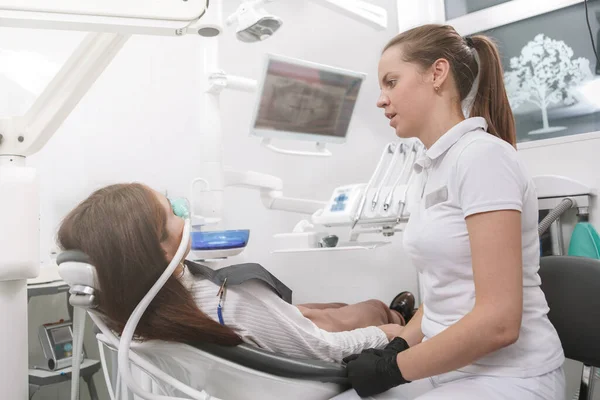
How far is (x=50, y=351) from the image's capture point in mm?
2023

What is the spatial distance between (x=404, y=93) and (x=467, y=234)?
1.14ft

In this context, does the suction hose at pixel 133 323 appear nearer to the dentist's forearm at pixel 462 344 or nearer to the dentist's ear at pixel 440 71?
the dentist's forearm at pixel 462 344

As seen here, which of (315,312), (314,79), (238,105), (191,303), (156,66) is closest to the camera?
(191,303)

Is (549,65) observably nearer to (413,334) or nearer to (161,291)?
(413,334)

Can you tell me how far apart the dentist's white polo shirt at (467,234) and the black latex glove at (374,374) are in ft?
0.44

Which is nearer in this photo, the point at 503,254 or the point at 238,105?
the point at 503,254

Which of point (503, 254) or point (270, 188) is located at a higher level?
point (270, 188)

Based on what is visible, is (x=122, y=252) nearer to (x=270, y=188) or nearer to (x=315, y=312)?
(x=315, y=312)

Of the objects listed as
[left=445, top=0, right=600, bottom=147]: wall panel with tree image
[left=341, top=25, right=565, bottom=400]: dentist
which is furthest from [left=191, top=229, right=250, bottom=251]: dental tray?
[left=445, top=0, right=600, bottom=147]: wall panel with tree image

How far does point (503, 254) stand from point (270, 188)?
1561 millimetres

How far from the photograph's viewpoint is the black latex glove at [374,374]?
99 centimetres

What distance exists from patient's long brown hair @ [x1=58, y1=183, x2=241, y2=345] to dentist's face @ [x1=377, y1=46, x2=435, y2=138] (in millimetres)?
568

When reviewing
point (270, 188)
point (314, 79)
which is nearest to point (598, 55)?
point (314, 79)

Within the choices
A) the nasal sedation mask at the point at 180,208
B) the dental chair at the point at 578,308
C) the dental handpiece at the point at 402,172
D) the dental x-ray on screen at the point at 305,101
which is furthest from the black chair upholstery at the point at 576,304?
the dental x-ray on screen at the point at 305,101
